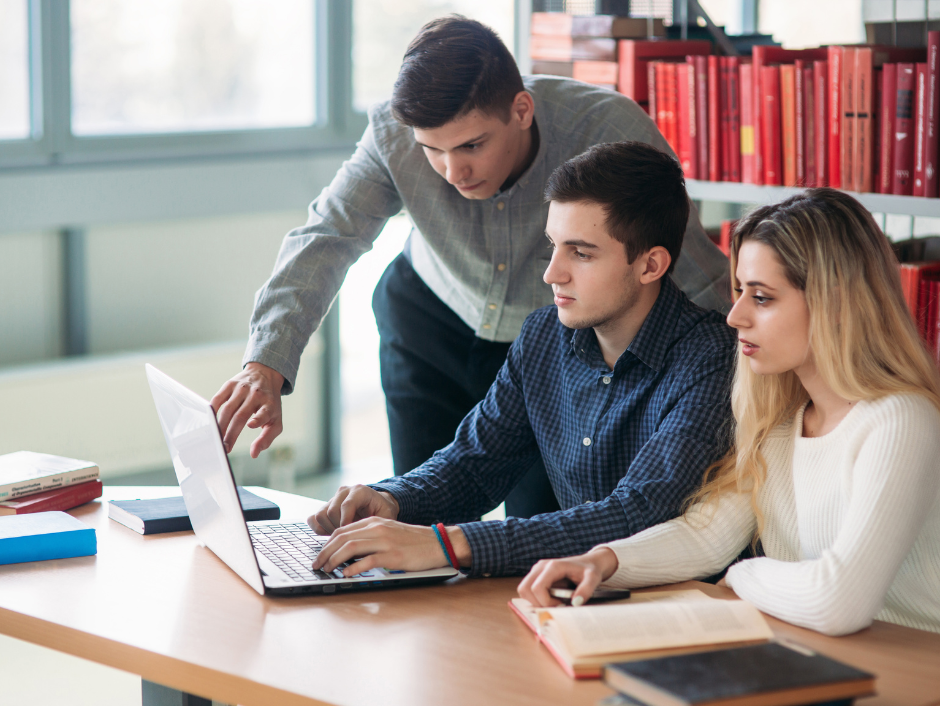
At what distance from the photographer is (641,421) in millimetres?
1631

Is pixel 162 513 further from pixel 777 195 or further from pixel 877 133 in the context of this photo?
pixel 877 133

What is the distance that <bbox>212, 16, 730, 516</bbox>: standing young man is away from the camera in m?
1.78

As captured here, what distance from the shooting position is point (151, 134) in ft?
11.4

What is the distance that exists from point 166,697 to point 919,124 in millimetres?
1728

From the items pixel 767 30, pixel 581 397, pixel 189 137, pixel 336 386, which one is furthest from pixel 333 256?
pixel 767 30

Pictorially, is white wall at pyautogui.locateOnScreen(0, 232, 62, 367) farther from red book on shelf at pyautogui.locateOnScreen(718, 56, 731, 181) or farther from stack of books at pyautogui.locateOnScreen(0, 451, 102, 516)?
red book on shelf at pyautogui.locateOnScreen(718, 56, 731, 181)

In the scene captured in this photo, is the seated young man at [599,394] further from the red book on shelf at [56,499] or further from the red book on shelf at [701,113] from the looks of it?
the red book on shelf at [701,113]

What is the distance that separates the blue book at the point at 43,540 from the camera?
1.44 m

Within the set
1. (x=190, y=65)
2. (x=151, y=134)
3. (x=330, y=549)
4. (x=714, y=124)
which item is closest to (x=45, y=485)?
(x=330, y=549)

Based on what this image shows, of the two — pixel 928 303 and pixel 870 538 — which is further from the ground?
pixel 928 303

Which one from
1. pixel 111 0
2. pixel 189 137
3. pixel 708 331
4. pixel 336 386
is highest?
pixel 111 0

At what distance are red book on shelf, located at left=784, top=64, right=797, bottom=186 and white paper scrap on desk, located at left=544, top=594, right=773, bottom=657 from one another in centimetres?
148

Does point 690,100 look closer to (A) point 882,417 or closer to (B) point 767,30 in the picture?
(A) point 882,417

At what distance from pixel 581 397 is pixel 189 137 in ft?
7.47
